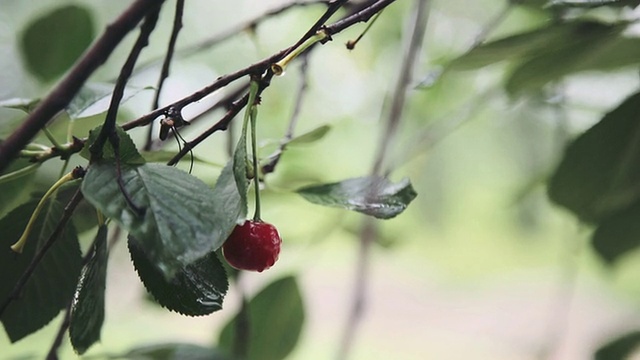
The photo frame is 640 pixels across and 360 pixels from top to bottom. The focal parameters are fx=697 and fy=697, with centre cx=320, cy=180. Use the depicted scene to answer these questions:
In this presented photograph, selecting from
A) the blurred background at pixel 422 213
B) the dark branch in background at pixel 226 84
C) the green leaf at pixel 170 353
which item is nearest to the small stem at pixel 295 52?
the dark branch in background at pixel 226 84

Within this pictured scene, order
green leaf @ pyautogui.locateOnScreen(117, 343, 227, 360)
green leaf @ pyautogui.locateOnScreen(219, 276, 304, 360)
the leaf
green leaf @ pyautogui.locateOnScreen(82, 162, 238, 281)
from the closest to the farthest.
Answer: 1. green leaf @ pyautogui.locateOnScreen(82, 162, 238, 281)
2. the leaf
3. green leaf @ pyautogui.locateOnScreen(117, 343, 227, 360)
4. green leaf @ pyautogui.locateOnScreen(219, 276, 304, 360)

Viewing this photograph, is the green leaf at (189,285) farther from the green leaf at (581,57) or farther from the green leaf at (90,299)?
the green leaf at (581,57)

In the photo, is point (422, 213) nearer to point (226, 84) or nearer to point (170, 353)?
point (170, 353)

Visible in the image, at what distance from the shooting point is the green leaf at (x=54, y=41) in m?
0.47

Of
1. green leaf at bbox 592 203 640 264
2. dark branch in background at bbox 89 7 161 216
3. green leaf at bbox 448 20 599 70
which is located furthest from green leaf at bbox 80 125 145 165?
green leaf at bbox 592 203 640 264

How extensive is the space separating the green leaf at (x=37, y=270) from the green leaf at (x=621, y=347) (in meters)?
0.44

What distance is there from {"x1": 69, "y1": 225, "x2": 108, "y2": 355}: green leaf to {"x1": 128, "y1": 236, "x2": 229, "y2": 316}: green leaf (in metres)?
0.01

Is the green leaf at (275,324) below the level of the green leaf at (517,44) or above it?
below

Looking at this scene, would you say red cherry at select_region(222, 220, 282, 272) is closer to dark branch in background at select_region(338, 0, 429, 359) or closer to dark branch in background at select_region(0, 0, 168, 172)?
dark branch in background at select_region(0, 0, 168, 172)

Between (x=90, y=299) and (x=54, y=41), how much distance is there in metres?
0.29

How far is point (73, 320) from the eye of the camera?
24 centimetres

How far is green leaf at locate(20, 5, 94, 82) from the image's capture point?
0.47 m

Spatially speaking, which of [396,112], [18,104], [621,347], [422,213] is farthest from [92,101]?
[422,213]

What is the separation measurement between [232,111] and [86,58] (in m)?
0.05
